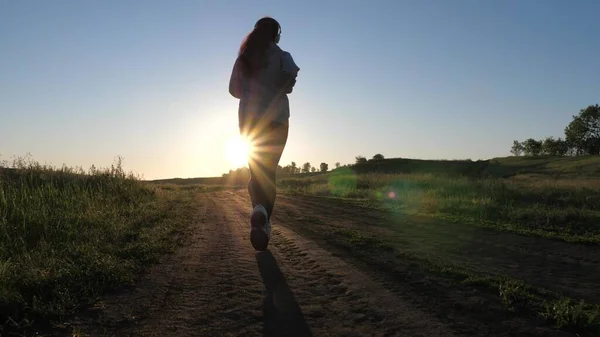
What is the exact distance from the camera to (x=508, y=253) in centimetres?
508

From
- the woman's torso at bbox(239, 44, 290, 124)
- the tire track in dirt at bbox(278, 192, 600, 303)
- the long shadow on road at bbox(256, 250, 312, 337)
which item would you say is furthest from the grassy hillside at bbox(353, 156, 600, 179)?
the long shadow on road at bbox(256, 250, 312, 337)

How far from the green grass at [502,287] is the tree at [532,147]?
423 ft

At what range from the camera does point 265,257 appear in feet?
14.7

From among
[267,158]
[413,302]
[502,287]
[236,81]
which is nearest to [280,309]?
[413,302]

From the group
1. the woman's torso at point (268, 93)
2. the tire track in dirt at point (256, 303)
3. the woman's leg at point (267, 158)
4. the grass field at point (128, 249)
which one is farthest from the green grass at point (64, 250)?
the woman's torso at point (268, 93)

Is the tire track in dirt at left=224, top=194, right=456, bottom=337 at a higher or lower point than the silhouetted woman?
lower

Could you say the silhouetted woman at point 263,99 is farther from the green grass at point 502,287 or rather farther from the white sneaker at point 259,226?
the green grass at point 502,287

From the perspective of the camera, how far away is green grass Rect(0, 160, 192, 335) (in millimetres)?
2779

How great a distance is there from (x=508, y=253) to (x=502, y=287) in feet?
7.42

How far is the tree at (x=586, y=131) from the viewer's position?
302ft

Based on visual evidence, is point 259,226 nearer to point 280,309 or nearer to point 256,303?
point 256,303

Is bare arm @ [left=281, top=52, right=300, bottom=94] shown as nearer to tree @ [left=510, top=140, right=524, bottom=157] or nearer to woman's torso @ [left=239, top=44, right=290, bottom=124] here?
woman's torso @ [left=239, top=44, right=290, bottom=124]

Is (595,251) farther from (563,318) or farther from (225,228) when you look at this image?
(225,228)

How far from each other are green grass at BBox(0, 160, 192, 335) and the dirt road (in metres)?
0.28
